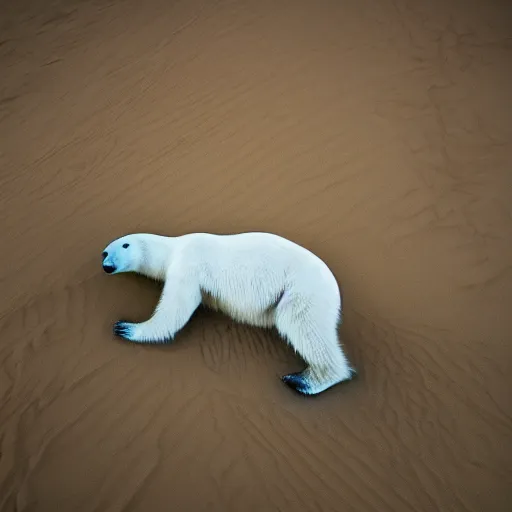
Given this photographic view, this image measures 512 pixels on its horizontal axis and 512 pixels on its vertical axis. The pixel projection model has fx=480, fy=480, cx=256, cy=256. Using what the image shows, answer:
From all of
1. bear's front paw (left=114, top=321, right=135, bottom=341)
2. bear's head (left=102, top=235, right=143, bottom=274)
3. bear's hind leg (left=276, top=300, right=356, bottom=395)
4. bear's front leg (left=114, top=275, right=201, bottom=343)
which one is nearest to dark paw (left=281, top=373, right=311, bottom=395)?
bear's hind leg (left=276, top=300, right=356, bottom=395)

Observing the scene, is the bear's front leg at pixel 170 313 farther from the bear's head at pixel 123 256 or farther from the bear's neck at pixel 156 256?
the bear's head at pixel 123 256

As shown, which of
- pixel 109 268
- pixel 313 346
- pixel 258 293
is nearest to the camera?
pixel 313 346

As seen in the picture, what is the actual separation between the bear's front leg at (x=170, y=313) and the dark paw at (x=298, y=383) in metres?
0.83

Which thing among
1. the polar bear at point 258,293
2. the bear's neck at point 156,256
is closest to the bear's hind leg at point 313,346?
the polar bear at point 258,293

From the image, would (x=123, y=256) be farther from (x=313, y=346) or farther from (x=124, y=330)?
(x=313, y=346)

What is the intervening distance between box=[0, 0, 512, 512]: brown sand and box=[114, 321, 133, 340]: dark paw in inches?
4.0

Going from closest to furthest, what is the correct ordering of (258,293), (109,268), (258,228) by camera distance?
1. (258,293)
2. (109,268)
3. (258,228)

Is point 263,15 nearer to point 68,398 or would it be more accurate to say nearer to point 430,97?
point 430,97

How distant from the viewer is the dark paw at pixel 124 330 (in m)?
3.47

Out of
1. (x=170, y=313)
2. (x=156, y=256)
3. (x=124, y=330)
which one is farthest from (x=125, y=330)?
(x=156, y=256)

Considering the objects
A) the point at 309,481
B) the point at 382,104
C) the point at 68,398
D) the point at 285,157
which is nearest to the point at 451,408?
the point at 309,481

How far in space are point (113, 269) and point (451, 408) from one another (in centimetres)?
264

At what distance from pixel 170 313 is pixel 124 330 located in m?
0.38

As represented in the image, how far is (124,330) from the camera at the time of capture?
3.48 meters
